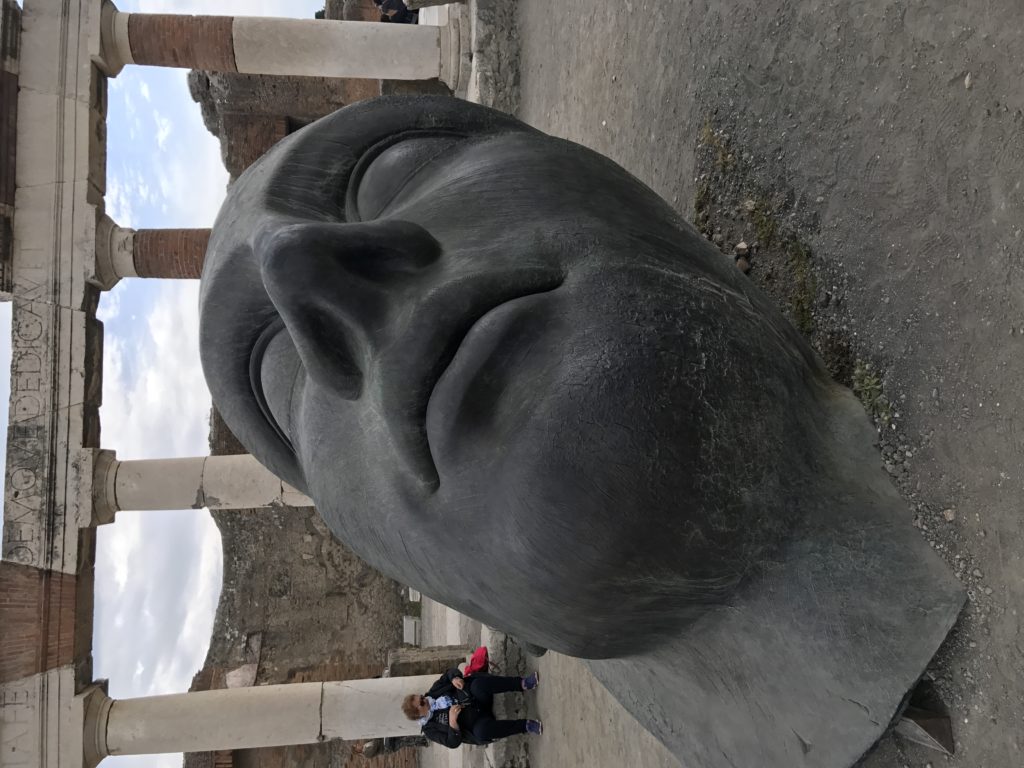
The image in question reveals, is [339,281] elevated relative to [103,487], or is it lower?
elevated

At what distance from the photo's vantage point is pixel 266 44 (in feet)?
21.9

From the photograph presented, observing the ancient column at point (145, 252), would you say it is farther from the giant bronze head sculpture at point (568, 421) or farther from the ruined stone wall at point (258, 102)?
the giant bronze head sculpture at point (568, 421)

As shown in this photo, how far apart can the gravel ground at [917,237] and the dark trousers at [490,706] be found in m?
3.78

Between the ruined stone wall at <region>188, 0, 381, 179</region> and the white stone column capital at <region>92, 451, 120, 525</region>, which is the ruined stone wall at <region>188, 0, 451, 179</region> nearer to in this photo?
the ruined stone wall at <region>188, 0, 381, 179</region>

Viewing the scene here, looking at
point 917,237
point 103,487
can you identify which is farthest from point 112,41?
point 917,237

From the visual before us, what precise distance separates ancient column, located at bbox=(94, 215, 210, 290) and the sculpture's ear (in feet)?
18.4

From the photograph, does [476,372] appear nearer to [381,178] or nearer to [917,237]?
[381,178]

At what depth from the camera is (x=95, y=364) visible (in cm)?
627

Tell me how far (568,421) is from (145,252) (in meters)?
6.74

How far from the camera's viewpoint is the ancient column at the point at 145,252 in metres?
6.37

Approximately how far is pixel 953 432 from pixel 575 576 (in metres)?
0.86

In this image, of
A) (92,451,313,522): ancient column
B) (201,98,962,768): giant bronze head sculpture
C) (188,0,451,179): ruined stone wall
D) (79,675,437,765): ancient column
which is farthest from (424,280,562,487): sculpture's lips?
(188,0,451,179): ruined stone wall

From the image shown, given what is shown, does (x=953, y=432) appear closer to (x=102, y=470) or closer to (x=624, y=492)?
(x=624, y=492)

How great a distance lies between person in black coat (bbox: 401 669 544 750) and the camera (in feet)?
16.6
